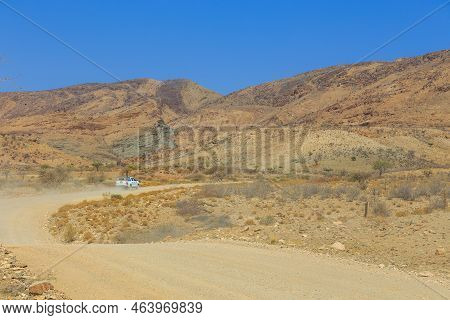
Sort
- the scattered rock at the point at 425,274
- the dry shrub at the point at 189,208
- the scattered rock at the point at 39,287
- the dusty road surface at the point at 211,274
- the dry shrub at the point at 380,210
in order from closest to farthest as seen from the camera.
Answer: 1. the scattered rock at the point at 39,287
2. the dusty road surface at the point at 211,274
3. the scattered rock at the point at 425,274
4. the dry shrub at the point at 380,210
5. the dry shrub at the point at 189,208

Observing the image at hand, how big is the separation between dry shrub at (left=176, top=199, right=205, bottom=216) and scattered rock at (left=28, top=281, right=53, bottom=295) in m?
15.6

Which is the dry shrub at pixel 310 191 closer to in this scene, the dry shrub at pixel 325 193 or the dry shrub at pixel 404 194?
the dry shrub at pixel 325 193

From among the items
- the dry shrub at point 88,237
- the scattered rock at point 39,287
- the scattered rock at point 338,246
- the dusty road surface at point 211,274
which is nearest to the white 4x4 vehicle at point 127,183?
the dry shrub at point 88,237

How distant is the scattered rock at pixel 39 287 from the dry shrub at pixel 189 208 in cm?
1558

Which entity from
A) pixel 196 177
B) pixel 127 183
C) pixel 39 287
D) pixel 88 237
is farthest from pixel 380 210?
pixel 196 177

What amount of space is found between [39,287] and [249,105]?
414ft

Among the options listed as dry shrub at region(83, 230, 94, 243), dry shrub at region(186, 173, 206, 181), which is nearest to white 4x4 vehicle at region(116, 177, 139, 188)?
dry shrub at region(186, 173, 206, 181)

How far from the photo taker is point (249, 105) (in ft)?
439

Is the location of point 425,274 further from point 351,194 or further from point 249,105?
point 249,105

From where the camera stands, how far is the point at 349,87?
12025 centimetres

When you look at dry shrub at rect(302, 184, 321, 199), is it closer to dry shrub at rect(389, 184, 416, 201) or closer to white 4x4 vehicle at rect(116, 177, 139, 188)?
dry shrub at rect(389, 184, 416, 201)

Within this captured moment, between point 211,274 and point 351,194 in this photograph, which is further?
point 351,194

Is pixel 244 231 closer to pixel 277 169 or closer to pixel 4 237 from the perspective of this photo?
pixel 4 237

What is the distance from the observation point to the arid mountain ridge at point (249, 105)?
Result: 9194 cm
